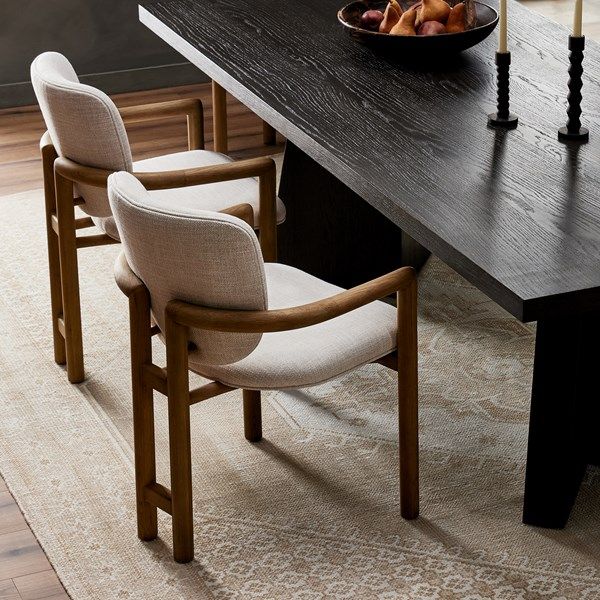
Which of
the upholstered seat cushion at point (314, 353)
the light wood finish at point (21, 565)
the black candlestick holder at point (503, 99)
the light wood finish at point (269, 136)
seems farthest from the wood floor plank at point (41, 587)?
the light wood finish at point (269, 136)

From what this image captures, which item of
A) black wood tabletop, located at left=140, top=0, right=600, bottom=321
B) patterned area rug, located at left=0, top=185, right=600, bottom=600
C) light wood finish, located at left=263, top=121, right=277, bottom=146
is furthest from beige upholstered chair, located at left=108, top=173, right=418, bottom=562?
light wood finish, located at left=263, top=121, right=277, bottom=146

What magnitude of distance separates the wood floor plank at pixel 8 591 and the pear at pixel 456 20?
1713 millimetres

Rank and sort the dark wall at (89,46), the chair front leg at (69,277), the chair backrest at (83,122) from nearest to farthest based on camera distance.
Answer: the chair backrest at (83,122)
the chair front leg at (69,277)
the dark wall at (89,46)

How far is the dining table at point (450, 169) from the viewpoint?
2033mm

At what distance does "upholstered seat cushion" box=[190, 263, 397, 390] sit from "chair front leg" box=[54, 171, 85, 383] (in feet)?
2.42

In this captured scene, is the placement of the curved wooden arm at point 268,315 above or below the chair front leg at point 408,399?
above

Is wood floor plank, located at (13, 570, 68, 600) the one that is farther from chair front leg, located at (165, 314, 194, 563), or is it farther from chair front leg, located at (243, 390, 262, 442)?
chair front leg, located at (243, 390, 262, 442)

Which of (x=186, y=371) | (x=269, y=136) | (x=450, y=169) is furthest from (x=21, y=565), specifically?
(x=269, y=136)

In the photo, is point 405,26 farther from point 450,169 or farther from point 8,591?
point 8,591

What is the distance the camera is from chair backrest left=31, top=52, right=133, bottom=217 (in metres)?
2.62

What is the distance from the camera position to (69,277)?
295 centimetres

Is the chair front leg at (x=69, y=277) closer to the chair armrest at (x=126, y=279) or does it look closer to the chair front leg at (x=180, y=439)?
the chair armrest at (x=126, y=279)

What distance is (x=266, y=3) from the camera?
364 centimetres

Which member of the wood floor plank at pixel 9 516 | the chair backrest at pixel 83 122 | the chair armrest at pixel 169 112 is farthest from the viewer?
the chair armrest at pixel 169 112
